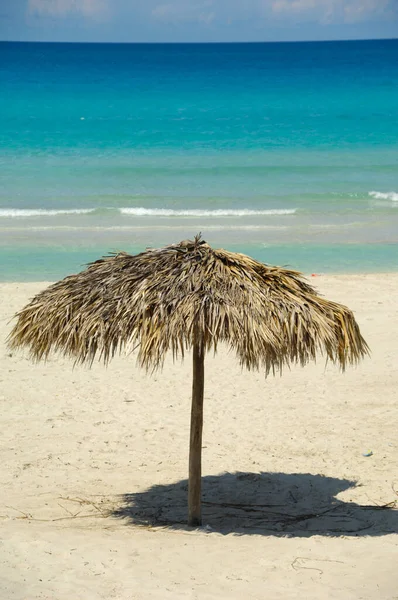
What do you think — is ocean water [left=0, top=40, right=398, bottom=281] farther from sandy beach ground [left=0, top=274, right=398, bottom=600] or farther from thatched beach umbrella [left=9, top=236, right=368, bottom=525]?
thatched beach umbrella [left=9, top=236, right=368, bottom=525]

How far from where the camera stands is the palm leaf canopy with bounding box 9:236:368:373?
5117mm

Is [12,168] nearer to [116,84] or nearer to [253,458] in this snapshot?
[253,458]

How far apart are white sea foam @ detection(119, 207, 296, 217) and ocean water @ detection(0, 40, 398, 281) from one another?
1.6 inches

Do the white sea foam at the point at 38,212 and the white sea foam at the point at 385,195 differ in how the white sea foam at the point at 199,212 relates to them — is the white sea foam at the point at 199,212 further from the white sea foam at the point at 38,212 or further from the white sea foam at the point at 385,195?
the white sea foam at the point at 385,195

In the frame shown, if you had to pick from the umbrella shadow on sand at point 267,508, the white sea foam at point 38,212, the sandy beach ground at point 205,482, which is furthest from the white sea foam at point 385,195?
the umbrella shadow on sand at point 267,508

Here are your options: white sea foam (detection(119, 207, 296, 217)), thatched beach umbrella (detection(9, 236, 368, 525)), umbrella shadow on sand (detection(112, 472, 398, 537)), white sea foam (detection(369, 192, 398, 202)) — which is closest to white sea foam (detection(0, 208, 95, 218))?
white sea foam (detection(119, 207, 296, 217))

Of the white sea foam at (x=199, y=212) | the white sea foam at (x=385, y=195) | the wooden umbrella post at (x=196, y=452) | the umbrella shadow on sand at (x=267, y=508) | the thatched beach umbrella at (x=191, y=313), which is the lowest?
A: the umbrella shadow on sand at (x=267, y=508)

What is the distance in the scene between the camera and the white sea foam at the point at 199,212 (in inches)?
798

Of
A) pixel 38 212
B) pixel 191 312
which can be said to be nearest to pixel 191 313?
pixel 191 312

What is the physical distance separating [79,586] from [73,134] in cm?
2937

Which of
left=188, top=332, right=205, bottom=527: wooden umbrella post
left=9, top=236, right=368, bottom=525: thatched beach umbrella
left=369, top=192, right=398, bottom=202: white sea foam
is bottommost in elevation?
left=188, top=332, right=205, bottom=527: wooden umbrella post

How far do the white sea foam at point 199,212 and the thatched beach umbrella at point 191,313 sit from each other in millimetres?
14609

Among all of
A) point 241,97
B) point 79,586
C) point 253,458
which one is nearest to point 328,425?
point 253,458

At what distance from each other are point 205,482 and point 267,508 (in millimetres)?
683
